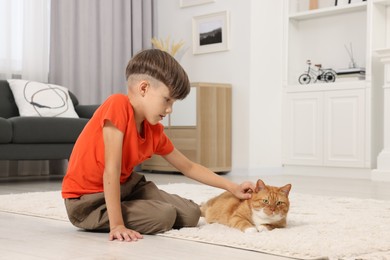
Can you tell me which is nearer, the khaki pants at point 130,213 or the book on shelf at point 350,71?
Answer: the khaki pants at point 130,213

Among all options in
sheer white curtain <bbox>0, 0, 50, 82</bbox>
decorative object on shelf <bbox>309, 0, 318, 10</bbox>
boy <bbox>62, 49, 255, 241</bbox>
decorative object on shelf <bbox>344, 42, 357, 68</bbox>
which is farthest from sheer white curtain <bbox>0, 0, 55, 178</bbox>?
boy <bbox>62, 49, 255, 241</bbox>

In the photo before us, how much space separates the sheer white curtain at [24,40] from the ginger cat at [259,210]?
10.5 ft

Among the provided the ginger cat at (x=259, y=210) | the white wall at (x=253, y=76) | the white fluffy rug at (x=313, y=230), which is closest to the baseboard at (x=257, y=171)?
the white wall at (x=253, y=76)

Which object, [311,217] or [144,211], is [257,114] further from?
[144,211]

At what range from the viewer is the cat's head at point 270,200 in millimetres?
1730

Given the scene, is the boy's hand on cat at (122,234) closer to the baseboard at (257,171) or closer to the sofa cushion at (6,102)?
the sofa cushion at (6,102)

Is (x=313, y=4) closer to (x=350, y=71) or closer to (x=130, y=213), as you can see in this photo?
(x=350, y=71)

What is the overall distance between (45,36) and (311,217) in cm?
333

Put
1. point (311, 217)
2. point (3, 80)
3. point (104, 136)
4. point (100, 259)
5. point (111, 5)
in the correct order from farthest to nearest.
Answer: point (111, 5) → point (3, 80) → point (311, 217) → point (104, 136) → point (100, 259)

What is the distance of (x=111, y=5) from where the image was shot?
17.4 feet

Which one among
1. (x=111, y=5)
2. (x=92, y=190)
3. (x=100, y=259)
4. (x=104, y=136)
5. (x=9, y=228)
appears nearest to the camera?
(x=100, y=259)

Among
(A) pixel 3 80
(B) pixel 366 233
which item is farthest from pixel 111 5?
(B) pixel 366 233

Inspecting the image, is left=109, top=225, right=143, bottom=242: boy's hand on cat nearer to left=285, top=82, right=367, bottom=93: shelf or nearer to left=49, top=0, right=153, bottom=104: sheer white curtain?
left=285, top=82, right=367, bottom=93: shelf

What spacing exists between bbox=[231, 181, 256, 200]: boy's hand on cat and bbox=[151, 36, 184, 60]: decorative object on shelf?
3.37 metres
